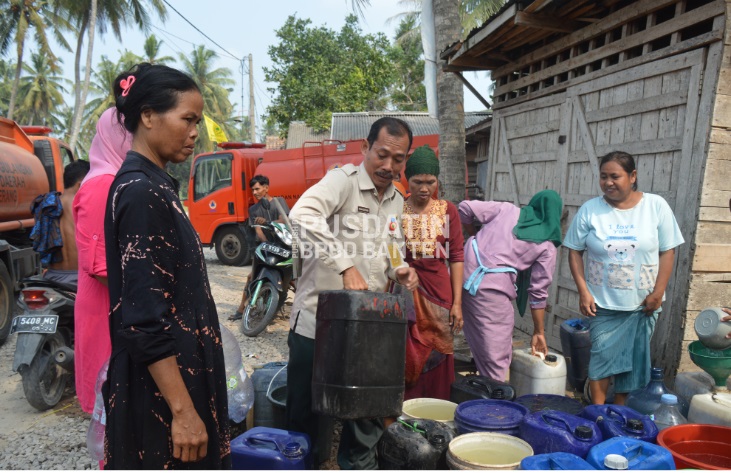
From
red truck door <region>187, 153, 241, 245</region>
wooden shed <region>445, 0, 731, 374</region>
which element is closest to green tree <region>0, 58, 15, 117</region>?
red truck door <region>187, 153, 241, 245</region>

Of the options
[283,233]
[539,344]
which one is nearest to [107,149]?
[539,344]

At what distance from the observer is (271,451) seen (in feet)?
7.77

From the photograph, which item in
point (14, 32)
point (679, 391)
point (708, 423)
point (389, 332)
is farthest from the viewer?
point (14, 32)

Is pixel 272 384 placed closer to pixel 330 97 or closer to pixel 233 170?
pixel 233 170

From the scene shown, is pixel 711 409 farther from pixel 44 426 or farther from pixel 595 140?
pixel 44 426

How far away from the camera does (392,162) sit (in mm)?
2439

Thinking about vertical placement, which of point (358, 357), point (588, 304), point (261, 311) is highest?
point (358, 357)

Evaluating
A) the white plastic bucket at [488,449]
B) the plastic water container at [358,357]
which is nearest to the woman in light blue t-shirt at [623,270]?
the white plastic bucket at [488,449]

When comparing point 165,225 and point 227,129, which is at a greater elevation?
point 227,129

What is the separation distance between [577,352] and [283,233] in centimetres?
342

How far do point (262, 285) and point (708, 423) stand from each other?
4527 mm

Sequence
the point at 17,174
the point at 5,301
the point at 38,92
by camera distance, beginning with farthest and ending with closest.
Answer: the point at 38,92 → the point at 17,174 → the point at 5,301

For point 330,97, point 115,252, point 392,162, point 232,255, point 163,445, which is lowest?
point 232,255

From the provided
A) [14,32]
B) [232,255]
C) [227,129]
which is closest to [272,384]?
[232,255]
